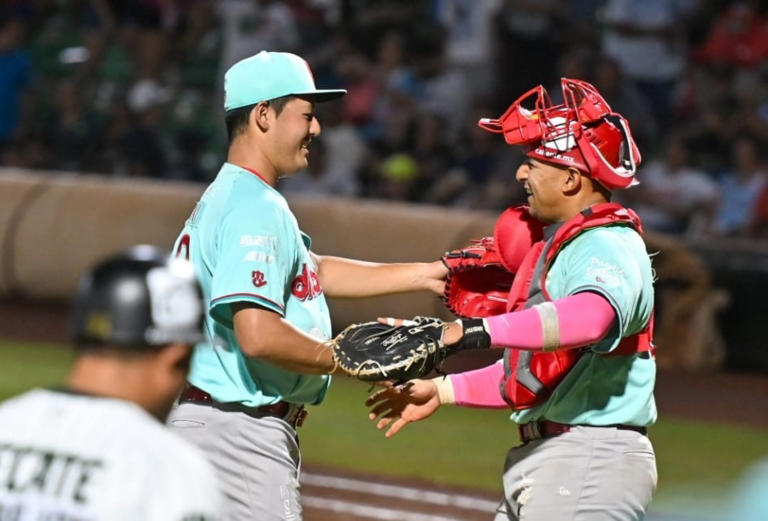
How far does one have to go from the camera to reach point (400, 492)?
8312mm

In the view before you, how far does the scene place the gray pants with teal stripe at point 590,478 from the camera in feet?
13.2

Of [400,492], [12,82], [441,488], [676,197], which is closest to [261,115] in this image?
[400,492]

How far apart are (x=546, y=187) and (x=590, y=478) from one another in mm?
884

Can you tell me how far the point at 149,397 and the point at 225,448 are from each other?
1.63 metres

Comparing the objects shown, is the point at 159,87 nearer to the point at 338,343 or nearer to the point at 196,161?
the point at 196,161

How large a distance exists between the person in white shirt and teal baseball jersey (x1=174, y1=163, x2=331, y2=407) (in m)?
1.38

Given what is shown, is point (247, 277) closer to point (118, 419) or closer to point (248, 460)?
point (248, 460)

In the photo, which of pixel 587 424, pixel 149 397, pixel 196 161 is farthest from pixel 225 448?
pixel 196 161

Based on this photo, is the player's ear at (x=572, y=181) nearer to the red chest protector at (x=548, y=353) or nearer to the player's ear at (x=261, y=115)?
the red chest protector at (x=548, y=353)

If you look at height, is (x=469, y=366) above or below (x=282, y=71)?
below

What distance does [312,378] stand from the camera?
4.23 m

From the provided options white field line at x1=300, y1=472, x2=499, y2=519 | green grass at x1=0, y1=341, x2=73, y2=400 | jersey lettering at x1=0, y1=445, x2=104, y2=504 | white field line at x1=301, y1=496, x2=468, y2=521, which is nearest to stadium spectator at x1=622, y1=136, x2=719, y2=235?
white field line at x1=300, y1=472, x2=499, y2=519

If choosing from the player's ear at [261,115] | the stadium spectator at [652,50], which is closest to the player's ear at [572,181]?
the player's ear at [261,115]

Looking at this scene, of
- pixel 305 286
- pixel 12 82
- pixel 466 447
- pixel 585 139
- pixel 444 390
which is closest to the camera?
pixel 585 139
